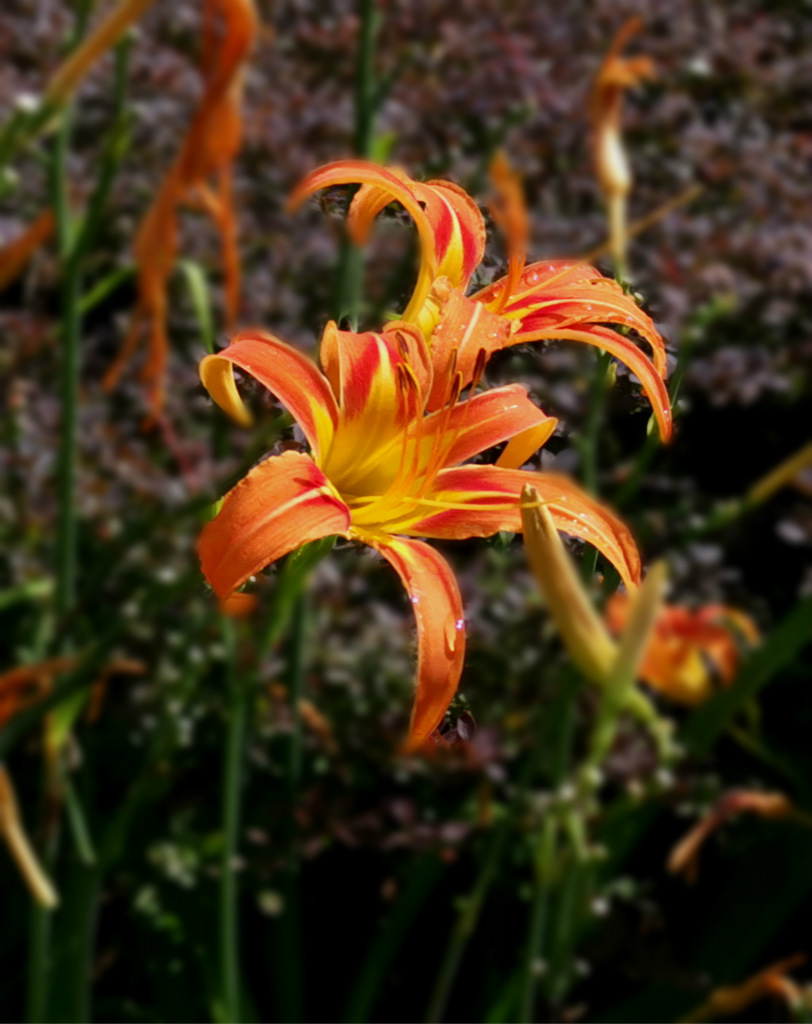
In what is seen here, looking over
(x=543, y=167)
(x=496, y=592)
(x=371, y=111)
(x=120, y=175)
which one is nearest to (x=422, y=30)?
(x=543, y=167)

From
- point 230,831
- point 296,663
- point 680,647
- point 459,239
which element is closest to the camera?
point 459,239

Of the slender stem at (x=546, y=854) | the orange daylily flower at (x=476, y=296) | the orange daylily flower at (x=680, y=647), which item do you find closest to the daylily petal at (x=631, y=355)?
the orange daylily flower at (x=476, y=296)

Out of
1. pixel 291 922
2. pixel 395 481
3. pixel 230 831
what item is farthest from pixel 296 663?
pixel 395 481

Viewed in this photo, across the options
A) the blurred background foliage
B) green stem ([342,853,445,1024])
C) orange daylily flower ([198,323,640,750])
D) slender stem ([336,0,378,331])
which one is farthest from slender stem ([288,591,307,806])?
orange daylily flower ([198,323,640,750])

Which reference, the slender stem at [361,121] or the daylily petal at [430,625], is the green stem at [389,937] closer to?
the slender stem at [361,121]

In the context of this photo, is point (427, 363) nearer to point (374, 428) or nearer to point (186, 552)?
point (374, 428)

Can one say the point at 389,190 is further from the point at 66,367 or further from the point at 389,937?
the point at 389,937
